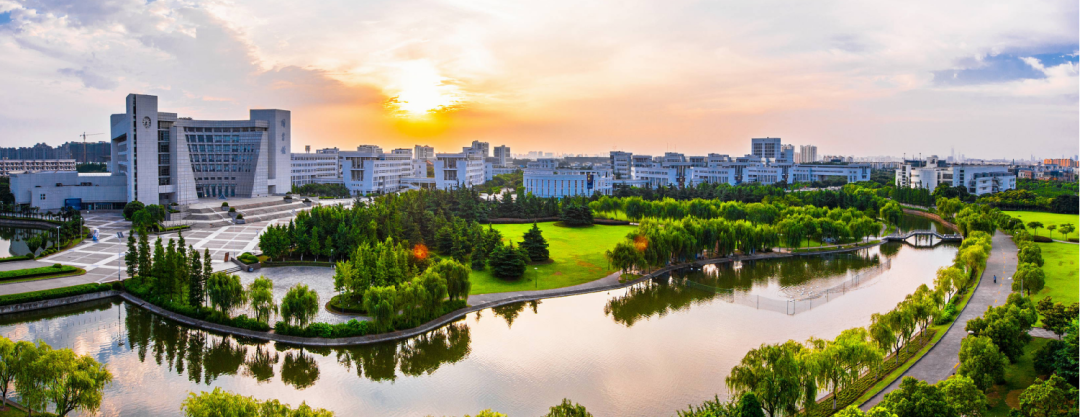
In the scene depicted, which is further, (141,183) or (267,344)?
(141,183)

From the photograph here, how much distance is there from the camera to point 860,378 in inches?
491

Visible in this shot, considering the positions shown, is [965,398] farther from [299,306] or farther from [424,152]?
[424,152]

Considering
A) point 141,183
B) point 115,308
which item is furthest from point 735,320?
point 141,183

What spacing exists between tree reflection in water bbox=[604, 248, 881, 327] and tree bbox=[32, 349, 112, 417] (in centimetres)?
1209

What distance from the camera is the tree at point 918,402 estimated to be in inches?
366

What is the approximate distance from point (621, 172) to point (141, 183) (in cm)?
5705

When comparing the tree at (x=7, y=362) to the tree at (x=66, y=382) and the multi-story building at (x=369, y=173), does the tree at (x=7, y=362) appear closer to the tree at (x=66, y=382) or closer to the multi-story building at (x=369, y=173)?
the tree at (x=66, y=382)

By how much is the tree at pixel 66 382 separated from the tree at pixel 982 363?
15067mm

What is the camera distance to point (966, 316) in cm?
1627

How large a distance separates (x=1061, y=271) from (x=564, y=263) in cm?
1781

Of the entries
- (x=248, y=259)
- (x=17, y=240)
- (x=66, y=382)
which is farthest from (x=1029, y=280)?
(x=17, y=240)

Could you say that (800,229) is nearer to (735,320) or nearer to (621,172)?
(735,320)

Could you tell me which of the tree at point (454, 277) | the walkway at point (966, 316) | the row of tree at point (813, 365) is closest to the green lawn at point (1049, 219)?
the walkway at point (966, 316)

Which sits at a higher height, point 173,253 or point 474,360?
point 173,253
